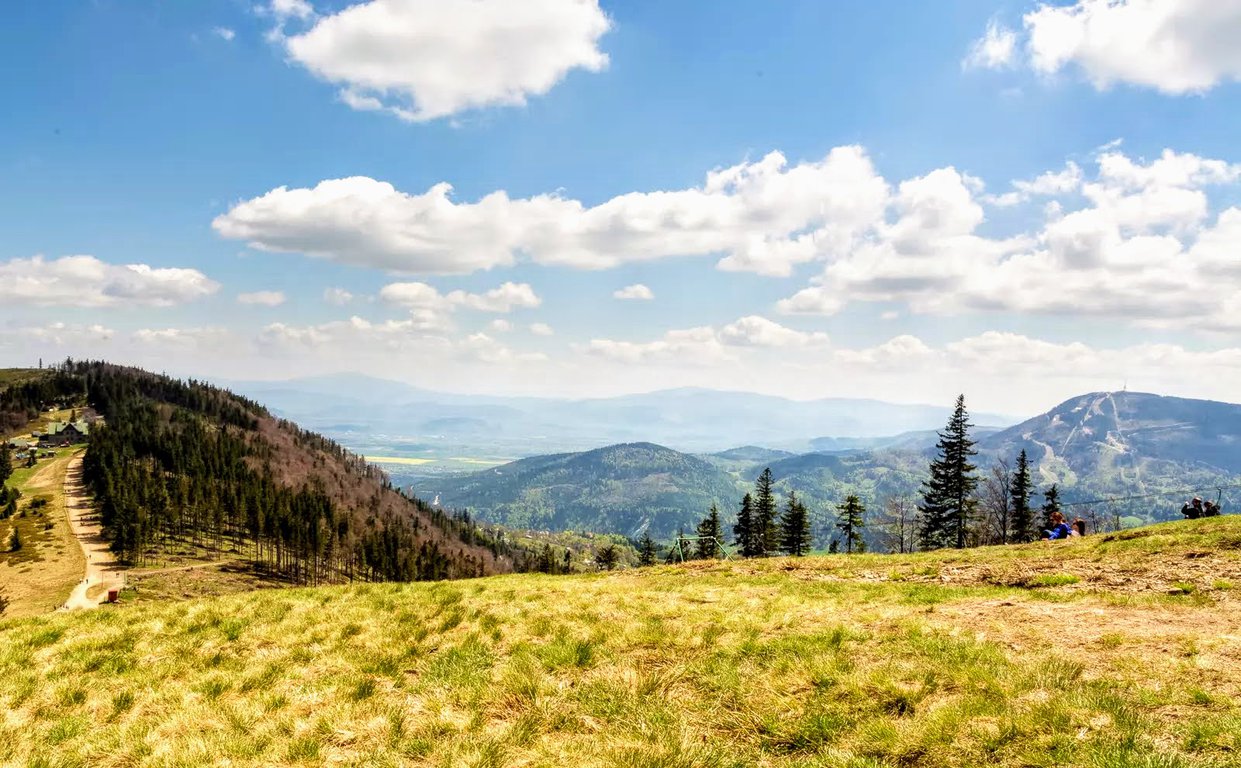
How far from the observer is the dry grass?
86250 millimetres

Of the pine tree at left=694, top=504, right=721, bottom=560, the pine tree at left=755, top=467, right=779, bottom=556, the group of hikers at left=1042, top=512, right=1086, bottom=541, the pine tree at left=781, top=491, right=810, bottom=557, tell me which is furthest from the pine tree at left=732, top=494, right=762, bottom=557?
the group of hikers at left=1042, top=512, right=1086, bottom=541

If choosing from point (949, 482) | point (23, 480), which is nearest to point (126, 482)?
point (23, 480)

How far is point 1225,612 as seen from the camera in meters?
13.1

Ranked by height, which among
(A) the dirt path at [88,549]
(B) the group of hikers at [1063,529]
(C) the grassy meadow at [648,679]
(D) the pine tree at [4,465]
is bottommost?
(A) the dirt path at [88,549]

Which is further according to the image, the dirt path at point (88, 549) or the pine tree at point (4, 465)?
the pine tree at point (4, 465)

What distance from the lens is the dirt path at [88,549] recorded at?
90000 mm

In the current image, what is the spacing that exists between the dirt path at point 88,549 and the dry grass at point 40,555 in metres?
1.26

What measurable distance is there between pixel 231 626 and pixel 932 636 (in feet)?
54.6

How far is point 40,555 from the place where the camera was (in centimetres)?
11031

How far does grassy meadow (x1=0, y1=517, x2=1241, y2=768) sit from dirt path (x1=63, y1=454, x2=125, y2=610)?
71132mm

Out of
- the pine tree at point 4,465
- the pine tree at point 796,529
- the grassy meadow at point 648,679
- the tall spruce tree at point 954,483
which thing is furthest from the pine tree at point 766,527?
the pine tree at point 4,465

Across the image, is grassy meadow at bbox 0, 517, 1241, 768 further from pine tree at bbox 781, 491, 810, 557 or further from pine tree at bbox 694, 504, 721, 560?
pine tree at bbox 781, 491, 810, 557

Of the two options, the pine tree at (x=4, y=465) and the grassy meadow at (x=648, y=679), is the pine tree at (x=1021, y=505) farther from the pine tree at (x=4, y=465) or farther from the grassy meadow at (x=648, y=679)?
the pine tree at (x=4, y=465)

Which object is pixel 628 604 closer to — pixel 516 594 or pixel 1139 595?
pixel 516 594
